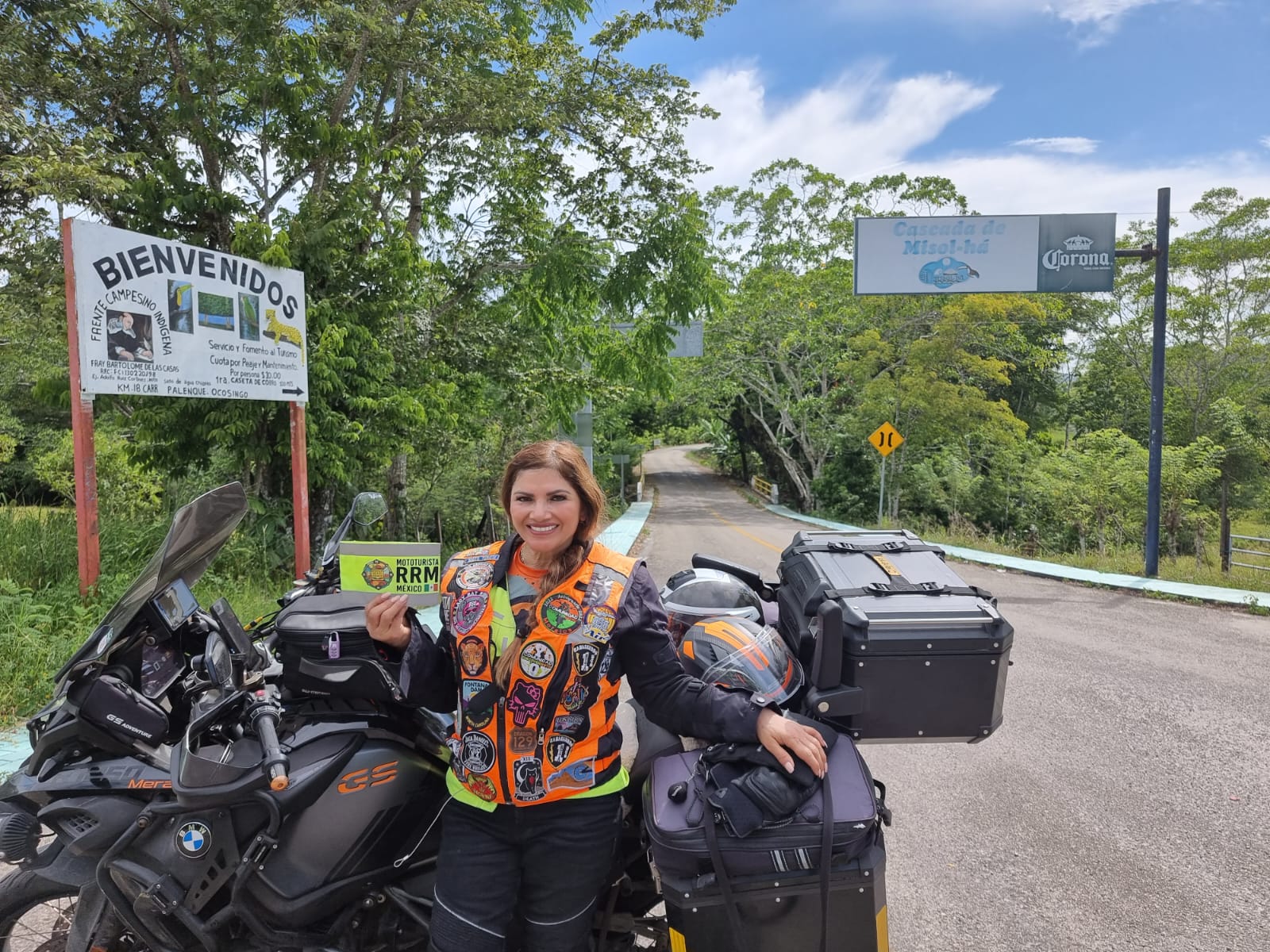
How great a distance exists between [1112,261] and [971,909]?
1229cm

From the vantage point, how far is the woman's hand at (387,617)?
5.63ft

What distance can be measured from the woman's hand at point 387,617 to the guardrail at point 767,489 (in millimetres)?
33851

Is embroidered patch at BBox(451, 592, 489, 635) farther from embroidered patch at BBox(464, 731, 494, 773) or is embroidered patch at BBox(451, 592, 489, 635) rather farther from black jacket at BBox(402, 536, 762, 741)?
embroidered patch at BBox(464, 731, 494, 773)

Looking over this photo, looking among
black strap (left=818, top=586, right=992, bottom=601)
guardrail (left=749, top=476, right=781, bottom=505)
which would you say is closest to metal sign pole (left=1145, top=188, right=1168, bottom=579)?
black strap (left=818, top=586, right=992, bottom=601)

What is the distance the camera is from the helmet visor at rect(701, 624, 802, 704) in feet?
6.64

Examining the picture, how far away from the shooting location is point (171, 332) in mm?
5512

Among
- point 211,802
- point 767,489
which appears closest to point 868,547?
point 211,802

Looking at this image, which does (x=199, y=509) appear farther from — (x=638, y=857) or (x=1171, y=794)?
(x=1171, y=794)

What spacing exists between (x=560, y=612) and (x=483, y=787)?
44 cm

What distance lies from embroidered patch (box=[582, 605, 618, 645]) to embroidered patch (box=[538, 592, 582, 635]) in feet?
0.08

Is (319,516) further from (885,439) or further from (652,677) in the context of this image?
(885,439)

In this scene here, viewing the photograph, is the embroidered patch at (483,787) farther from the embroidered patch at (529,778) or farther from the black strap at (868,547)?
the black strap at (868,547)

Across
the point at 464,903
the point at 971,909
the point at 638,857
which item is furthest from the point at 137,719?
the point at 971,909

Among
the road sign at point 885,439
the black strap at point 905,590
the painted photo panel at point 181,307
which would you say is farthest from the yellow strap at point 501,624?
the road sign at point 885,439
